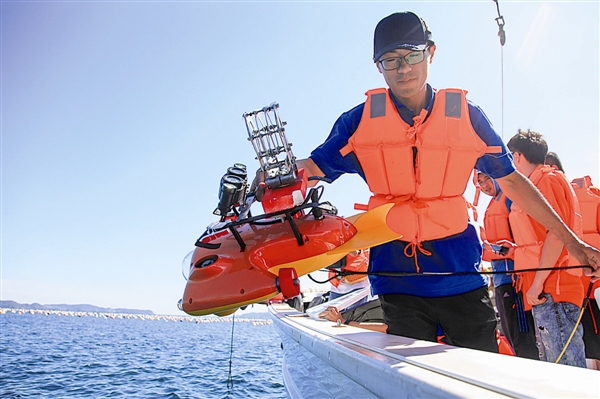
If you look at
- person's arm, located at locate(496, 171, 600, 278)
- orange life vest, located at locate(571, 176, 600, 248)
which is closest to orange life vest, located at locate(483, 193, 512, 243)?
orange life vest, located at locate(571, 176, 600, 248)

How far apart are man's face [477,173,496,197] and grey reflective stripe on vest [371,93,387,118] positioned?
225cm

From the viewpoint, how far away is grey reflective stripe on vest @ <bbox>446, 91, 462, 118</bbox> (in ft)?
6.53

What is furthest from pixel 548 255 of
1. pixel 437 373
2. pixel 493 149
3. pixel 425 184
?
pixel 437 373

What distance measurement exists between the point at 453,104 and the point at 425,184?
1.33 ft

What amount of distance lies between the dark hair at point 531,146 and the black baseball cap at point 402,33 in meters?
1.67

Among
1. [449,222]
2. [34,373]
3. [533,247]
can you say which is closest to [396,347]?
[449,222]

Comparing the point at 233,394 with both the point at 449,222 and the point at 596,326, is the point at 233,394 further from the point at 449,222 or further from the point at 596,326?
the point at 449,222

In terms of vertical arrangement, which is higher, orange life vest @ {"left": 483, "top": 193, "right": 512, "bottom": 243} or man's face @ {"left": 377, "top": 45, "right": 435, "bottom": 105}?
man's face @ {"left": 377, "top": 45, "right": 435, "bottom": 105}

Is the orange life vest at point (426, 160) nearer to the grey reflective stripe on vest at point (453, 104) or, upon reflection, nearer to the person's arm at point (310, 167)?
the grey reflective stripe on vest at point (453, 104)

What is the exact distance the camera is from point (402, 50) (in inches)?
72.7

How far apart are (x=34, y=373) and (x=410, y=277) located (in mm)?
8771

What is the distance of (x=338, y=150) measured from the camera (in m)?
2.08

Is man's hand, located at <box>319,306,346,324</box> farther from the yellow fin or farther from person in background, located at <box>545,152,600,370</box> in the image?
the yellow fin

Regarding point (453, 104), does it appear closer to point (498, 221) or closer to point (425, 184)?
point (425, 184)
